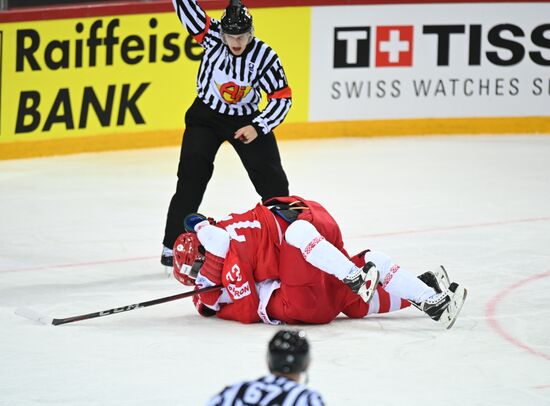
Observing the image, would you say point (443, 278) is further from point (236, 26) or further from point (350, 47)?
point (350, 47)

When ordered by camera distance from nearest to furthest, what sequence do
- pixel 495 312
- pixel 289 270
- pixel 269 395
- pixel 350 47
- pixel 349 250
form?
pixel 269 395 < pixel 289 270 < pixel 495 312 < pixel 349 250 < pixel 350 47

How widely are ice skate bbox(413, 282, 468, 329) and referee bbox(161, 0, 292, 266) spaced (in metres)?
1.37

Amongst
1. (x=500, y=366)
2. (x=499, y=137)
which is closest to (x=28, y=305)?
(x=500, y=366)

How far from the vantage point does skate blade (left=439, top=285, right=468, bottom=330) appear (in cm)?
541

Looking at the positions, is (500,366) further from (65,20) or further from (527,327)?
(65,20)

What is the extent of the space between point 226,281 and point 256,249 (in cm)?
18

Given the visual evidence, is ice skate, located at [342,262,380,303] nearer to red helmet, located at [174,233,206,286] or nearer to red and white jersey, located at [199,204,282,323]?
red and white jersey, located at [199,204,282,323]

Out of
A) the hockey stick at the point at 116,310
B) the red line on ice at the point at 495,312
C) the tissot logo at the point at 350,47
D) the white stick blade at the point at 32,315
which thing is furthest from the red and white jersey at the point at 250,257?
the tissot logo at the point at 350,47

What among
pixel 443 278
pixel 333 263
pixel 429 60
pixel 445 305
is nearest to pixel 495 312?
pixel 443 278

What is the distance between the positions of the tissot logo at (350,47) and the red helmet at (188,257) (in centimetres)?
566

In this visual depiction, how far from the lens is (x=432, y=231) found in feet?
25.1

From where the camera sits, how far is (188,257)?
5.43m

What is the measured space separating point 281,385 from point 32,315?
2982 mm

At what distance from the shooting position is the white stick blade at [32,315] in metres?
5.66
